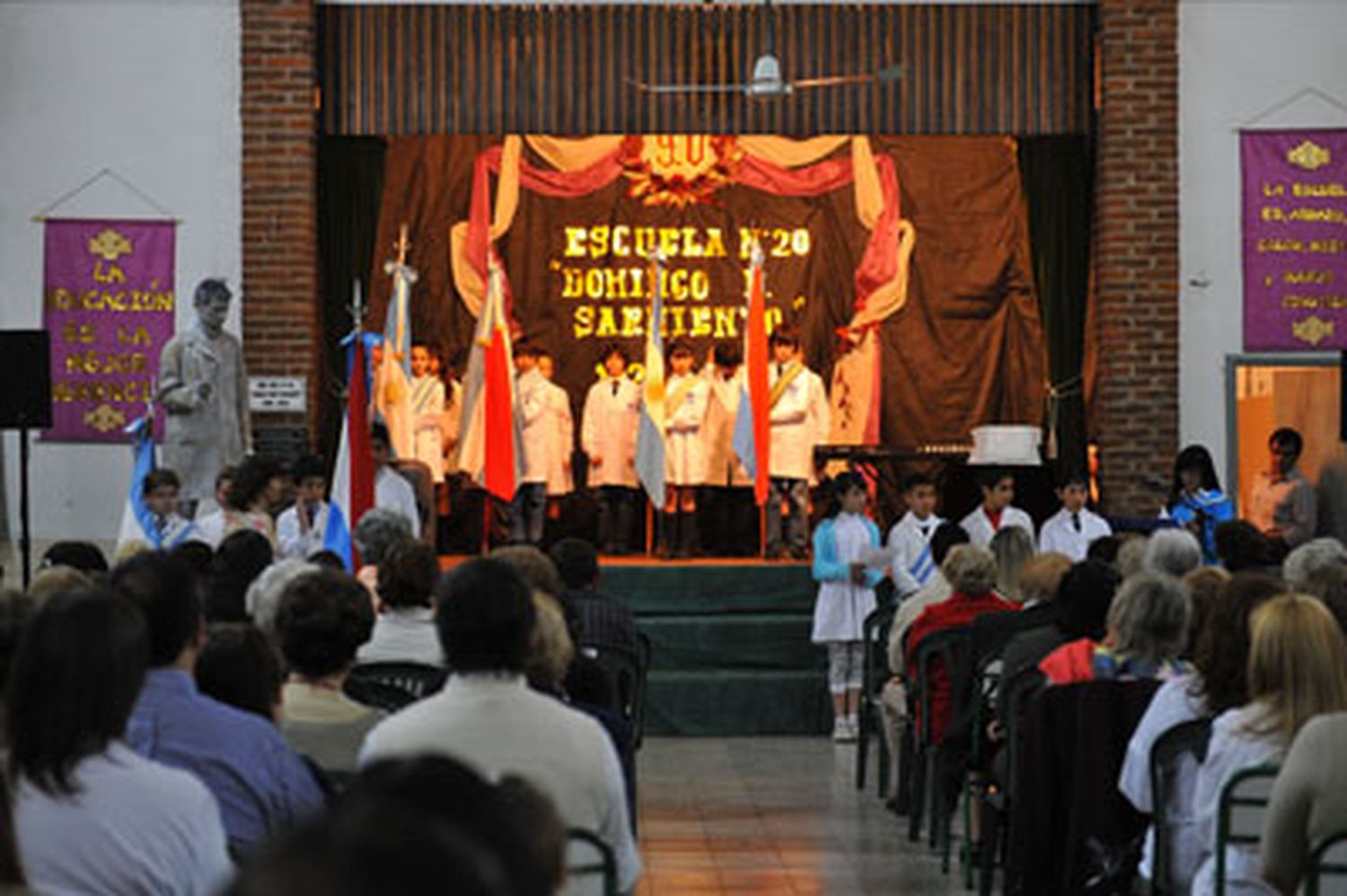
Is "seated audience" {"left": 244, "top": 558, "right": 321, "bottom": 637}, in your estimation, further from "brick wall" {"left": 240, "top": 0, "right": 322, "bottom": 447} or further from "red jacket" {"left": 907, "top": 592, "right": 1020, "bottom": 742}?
"brick wall" {"left": 240, "top": 0, "right": 322, "bottom": 447}

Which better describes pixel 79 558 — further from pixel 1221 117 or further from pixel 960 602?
pixel 1221 117

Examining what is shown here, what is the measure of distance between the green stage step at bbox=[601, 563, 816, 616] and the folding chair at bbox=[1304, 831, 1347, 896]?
29.8ft

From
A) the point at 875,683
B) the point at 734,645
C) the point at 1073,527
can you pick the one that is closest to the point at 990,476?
the point at 1073,527

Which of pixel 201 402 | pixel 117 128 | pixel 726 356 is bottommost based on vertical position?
pixel 201 402

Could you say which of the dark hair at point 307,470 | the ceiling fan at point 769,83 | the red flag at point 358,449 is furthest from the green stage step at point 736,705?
the ceiling fan at point 769,83

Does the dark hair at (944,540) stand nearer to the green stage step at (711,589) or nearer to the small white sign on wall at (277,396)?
the green stage step at (711,589)

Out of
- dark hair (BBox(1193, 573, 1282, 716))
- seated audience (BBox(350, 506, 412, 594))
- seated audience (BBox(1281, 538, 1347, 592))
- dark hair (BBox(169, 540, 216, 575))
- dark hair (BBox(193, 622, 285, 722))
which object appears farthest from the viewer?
seated audience (BBox(350, 506, 412, 594))

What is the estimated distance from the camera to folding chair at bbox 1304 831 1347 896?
4.37 metres

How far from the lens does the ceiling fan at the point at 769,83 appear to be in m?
13.4

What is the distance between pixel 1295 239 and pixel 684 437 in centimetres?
438

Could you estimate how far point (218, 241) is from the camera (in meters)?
14.2

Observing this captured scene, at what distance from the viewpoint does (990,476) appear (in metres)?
13.2

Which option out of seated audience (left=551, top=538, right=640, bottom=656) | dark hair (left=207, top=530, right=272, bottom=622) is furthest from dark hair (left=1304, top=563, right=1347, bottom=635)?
dark hair (left=207, top=530, right=272, bottom=622)

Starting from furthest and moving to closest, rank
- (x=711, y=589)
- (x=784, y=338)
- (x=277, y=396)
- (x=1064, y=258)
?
1. (x=784, y=338)
2. (x=1064, y=258)
3. (x=277, y=396)
4. (x=711, y=589)
